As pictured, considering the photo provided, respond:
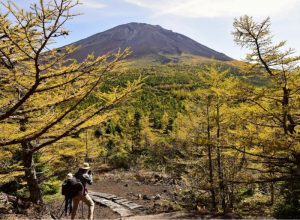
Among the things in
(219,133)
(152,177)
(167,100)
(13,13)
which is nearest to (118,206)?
Result: (219,133)

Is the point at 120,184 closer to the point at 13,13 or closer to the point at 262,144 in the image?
the point at 262,144

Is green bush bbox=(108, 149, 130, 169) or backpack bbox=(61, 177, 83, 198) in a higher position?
backpack bbox=(61, 177, 83, 198)

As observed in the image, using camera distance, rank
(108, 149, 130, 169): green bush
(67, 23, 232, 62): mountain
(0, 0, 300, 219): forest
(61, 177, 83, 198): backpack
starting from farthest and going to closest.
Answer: (67, 23, 232, 62): mountain
(108, 149, 130, 169): green bush
(61, 177, 83, 198): backpack
(0, 0, 300, 219): forest

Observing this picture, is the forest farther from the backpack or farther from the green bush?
the green bush

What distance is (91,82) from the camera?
13.5ft

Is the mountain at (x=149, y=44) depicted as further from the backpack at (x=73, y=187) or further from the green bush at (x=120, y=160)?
the backpack at (x=73, y=187)

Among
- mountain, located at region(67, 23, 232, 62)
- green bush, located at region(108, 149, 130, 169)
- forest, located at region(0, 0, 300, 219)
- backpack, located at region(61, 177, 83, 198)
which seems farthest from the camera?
mountain, located at region(67, 23, 232, 62)

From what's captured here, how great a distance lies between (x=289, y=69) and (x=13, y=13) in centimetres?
668

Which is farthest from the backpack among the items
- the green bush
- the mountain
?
the mountain

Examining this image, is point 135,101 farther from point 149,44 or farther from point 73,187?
point 149,44

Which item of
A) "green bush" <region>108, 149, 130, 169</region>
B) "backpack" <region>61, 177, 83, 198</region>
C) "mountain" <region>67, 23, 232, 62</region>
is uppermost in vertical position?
"mountain" <region>67, 23, 232, 62</region>

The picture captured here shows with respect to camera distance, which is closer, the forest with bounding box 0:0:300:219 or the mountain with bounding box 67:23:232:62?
the forest with bounding box 0:0:300:219

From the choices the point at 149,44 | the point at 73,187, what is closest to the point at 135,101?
the point at 73,187

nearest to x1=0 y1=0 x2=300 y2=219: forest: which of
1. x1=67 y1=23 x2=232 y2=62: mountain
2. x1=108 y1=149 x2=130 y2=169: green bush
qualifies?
x1=108 y1=149 x2=130 y2=169: green bush
